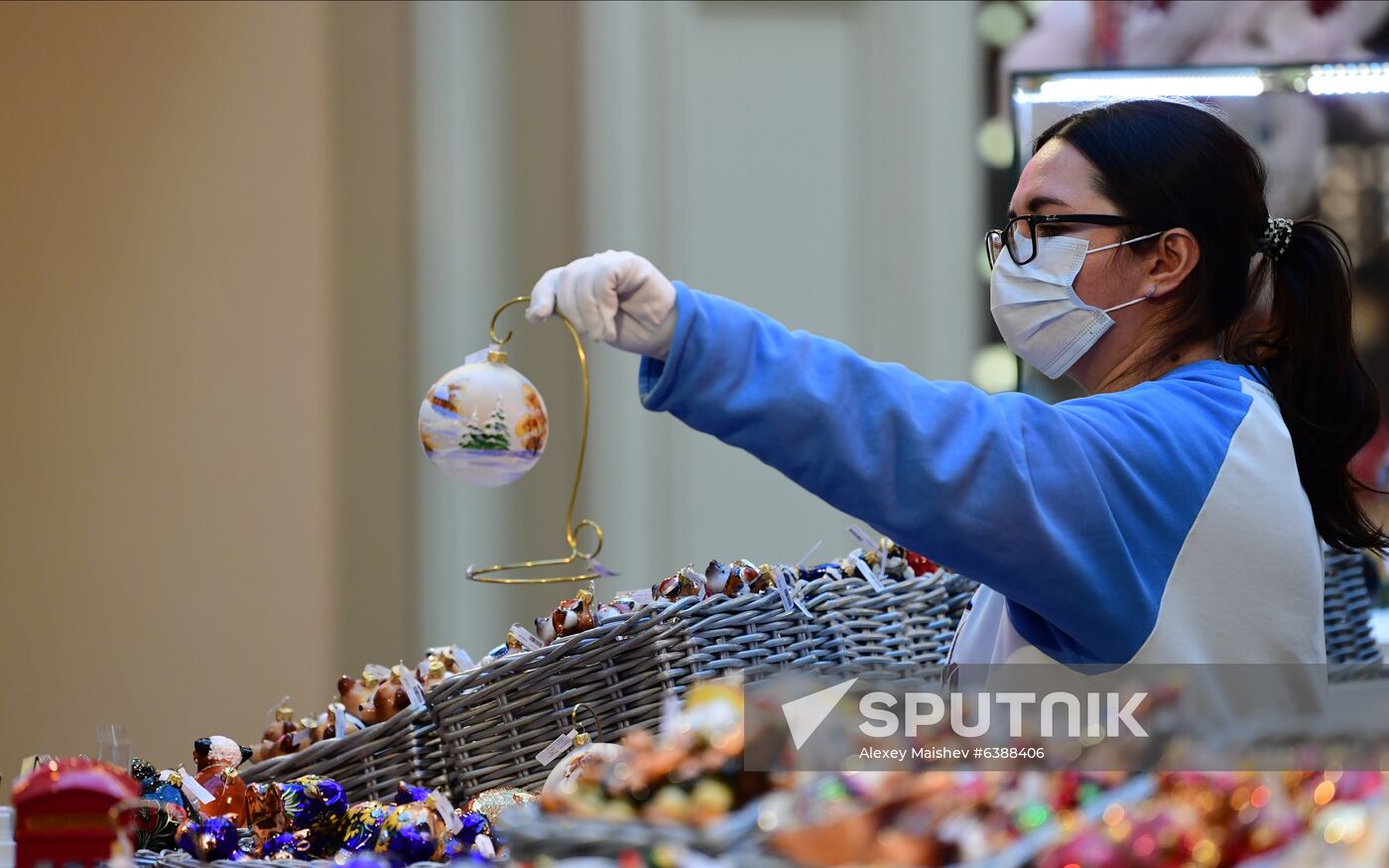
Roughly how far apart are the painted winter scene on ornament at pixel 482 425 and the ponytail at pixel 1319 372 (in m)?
0.79

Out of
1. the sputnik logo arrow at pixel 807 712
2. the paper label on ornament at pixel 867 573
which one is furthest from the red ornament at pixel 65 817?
the paper label on ornament at pixel 867 573

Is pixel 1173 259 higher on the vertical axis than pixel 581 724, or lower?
higher

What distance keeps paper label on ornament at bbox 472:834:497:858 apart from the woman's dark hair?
31.6 inches

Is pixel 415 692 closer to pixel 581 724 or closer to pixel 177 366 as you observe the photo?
pixel 581 724

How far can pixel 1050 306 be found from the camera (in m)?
1.43

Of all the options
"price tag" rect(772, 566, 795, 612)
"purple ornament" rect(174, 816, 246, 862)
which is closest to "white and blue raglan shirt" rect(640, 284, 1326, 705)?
"price tag" rect(772, 566, 795, 612)

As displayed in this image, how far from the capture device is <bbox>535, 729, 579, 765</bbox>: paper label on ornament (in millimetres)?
1360

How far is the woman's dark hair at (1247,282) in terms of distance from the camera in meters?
1.38

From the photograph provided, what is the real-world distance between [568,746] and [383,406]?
218 centimetres

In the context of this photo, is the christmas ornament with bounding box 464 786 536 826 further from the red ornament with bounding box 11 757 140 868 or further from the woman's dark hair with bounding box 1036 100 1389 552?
the woman's dark hair with bounding box 1036 100 1389 552

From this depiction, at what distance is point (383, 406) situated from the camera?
11.2ft

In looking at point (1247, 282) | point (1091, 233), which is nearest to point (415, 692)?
point (1091, 233)

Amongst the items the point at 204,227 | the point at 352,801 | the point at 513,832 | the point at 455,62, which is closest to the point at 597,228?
the point at 455,62

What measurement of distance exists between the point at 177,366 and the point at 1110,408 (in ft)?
9.23
